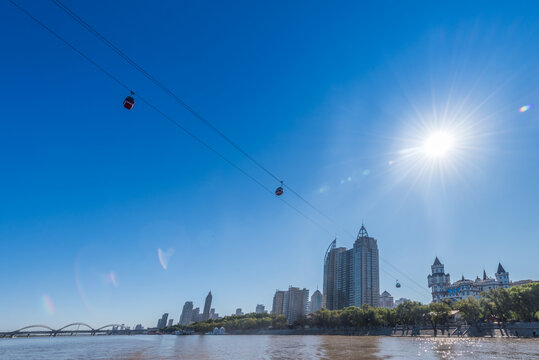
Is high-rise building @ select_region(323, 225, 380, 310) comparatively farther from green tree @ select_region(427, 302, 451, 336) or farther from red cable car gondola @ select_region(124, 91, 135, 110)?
red cable car gondola @ select_region(124, 91, 135, 110)

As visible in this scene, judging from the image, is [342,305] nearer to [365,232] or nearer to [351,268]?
[351,268]

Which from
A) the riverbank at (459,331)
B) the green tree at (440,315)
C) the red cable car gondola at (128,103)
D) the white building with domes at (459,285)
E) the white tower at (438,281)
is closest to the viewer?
the red cable car gondola at (128,103)

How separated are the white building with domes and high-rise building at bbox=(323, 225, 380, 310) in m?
30.1

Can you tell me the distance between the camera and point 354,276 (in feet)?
502

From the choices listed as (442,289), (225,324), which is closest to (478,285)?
(442,289)

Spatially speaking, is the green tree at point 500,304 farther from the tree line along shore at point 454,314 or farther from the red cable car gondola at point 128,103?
the red cable car gondola at point 128,103

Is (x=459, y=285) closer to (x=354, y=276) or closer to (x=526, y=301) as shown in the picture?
(x=354, y=276)

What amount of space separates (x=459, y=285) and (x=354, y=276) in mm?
47720

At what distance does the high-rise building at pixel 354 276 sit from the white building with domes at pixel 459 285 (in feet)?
98.7

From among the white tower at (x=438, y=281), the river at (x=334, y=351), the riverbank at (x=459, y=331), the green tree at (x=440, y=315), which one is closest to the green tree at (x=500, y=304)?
the riverbank at (x=459, y=331)

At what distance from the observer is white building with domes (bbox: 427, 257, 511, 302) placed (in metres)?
131

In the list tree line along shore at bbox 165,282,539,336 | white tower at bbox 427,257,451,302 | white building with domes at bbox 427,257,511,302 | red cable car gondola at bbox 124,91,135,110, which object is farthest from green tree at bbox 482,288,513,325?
white tower at bbox 427,257,451,302

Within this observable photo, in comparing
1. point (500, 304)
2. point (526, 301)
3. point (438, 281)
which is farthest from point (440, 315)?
point (438, 281)

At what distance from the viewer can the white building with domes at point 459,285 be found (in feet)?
431
